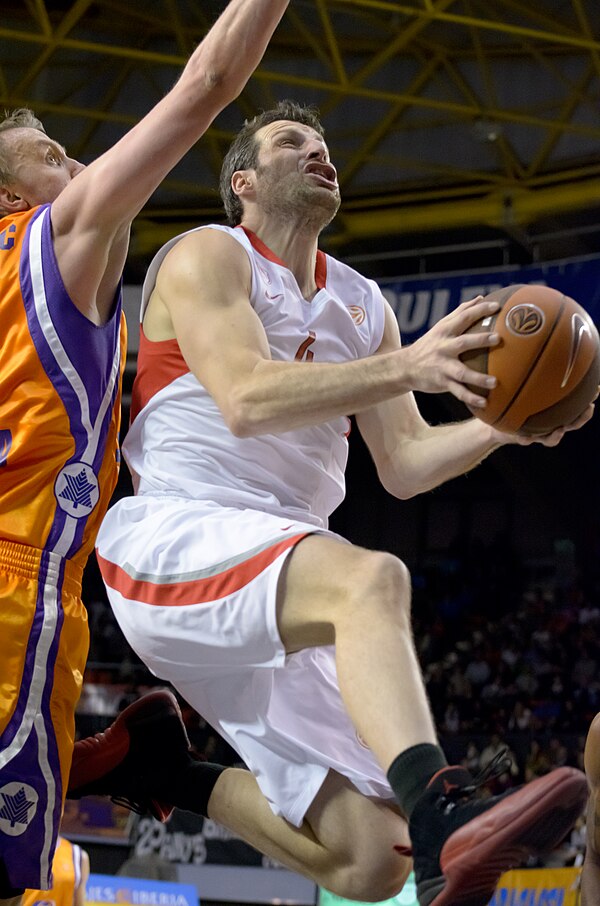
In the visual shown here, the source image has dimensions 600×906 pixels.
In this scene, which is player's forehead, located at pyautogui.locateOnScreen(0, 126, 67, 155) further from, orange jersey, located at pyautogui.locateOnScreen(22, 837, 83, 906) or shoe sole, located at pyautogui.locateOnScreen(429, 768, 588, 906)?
orange jersey, located at pyautogui.locateOnScreen(22, 837, 83, 906)

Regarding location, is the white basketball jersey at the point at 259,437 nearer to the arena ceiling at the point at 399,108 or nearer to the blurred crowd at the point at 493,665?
the blurred crowd at the point at 493,665

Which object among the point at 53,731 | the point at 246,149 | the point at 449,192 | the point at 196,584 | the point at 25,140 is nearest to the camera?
the point at 196,584

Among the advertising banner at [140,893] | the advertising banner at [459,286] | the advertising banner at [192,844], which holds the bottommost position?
the advertising banner at [192,844]

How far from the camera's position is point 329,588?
9.43 feet

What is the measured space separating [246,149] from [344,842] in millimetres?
2249

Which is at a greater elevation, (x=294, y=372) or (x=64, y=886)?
(x=294, y=372)

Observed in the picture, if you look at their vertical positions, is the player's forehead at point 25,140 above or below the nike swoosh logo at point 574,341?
above

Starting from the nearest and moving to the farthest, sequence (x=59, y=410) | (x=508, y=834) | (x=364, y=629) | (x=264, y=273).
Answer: (x=508, y=834), (x=364, y=629), (x=59, y=410), (x=264, y=273)

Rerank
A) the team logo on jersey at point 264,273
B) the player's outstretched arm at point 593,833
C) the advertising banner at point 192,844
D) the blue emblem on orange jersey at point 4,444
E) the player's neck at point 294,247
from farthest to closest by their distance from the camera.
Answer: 1. the advertising banner at point 192,844
2. the player's outstretched arm at point 593,833
3. the player's neck at point 294,247
4. the team logo on jersey at point 264,273
5. the blue emblem on orange jersey at point 4,444

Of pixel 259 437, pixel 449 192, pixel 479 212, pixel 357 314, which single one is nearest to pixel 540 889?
pixel 357 314

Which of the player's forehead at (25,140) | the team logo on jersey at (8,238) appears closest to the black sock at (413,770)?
the team logo on jersey at (8,238)

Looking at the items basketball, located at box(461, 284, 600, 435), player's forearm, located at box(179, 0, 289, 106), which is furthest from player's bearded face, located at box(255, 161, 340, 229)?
basketball, located at box(461, 284, 600, 435)

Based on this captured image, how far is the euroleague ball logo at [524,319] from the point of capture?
297 centimetres

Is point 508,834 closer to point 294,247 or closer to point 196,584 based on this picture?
point 196,584
